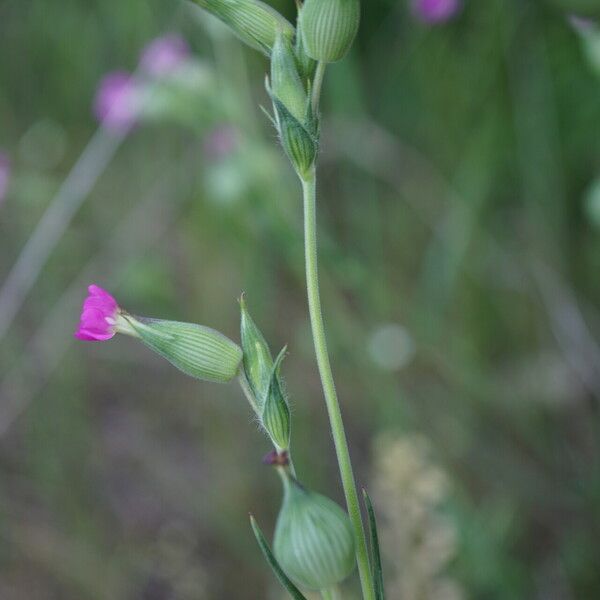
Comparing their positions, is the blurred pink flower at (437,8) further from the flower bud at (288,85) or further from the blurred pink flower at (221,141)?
the flower bud at (288,85)

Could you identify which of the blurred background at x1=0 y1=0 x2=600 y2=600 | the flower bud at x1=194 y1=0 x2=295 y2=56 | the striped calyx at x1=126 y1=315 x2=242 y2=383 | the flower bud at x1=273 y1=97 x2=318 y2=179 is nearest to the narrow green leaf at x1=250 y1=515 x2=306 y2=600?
the striped calyx at x1=126 y1=315 x2=242 y2=383

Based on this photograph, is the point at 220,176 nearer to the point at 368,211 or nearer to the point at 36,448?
the point at 368,211

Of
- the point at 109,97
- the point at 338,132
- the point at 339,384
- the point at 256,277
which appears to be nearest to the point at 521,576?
the point at 339,384

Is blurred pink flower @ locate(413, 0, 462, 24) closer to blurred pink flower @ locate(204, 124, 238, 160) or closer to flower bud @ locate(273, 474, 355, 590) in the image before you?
blurred pink flower @ locate(204, 124, 238, 160)

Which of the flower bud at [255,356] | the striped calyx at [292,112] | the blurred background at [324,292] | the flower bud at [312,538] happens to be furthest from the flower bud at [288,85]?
the blurred background at [324,292]

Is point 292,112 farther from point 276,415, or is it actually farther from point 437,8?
point 437,8

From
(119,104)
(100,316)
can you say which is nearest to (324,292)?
(119,104)
